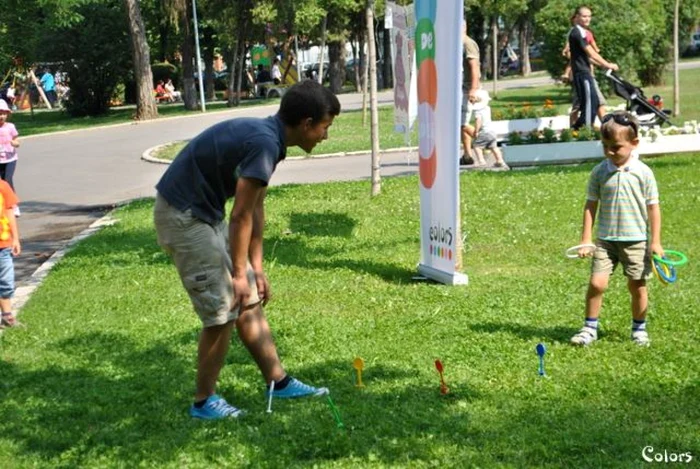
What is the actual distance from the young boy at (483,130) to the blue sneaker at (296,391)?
29.4 feet

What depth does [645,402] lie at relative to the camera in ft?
17.0

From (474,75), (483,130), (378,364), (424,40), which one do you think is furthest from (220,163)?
(483,130)

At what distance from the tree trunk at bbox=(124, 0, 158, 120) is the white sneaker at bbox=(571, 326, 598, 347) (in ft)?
103

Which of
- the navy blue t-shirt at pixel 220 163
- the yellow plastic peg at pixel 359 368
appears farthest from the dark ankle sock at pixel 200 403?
the navy blue t-shirt at pixel 220 163

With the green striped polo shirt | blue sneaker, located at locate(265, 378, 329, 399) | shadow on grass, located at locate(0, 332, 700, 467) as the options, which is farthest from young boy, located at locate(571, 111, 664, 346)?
blue sneaker, located at locate(265, 378, 329, 399)

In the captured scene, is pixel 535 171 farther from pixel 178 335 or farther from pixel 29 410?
pixel 29 410

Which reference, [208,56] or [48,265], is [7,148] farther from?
[208,56]

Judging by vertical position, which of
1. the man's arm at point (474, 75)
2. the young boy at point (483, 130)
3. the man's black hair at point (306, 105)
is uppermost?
the man's black hair at point (306, 105)

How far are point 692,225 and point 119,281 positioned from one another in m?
5.40

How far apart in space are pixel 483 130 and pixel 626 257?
28.6 ft

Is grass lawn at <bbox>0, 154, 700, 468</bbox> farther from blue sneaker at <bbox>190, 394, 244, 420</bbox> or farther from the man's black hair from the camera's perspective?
the man's black hair

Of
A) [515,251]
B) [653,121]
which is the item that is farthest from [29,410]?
[653,121]

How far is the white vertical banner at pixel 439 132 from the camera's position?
7.75m

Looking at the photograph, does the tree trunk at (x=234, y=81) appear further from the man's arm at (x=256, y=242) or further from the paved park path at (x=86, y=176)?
the man's arm at (x=256, y=242)
